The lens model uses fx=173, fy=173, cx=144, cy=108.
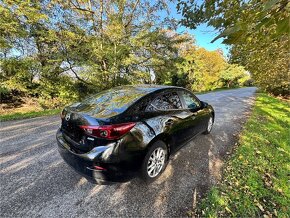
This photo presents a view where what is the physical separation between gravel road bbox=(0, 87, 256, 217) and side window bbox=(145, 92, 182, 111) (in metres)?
1.11

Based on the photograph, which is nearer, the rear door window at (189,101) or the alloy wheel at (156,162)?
the alloy wheel at (156,162)

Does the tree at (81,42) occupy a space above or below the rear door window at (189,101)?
above

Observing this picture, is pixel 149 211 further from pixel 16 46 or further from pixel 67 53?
pixel 16 46

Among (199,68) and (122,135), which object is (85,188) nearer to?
(122,135)

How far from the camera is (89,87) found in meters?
12.4

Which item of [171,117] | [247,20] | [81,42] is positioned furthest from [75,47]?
[247,20]

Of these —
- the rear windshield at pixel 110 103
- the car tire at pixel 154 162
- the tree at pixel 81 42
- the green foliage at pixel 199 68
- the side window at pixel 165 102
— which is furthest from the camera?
the green foliage at pixel 199 68

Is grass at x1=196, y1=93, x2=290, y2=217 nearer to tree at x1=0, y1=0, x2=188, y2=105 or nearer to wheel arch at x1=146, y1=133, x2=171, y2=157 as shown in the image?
wheel arch at x1=146, y1=133, x2=171, y2=157

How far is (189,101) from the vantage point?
3.83 metres

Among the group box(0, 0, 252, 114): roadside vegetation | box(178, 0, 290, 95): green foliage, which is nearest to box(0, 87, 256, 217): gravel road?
box(178, 0, 290, 95): green foliage

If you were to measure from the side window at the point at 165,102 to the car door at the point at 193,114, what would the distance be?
23 cm

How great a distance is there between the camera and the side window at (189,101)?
3.70m

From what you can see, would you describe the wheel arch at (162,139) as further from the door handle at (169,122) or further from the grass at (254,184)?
the grass at (254,184)

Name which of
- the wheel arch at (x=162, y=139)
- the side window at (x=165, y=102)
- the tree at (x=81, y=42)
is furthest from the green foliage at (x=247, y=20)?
the tree at (x=81, y=42)
